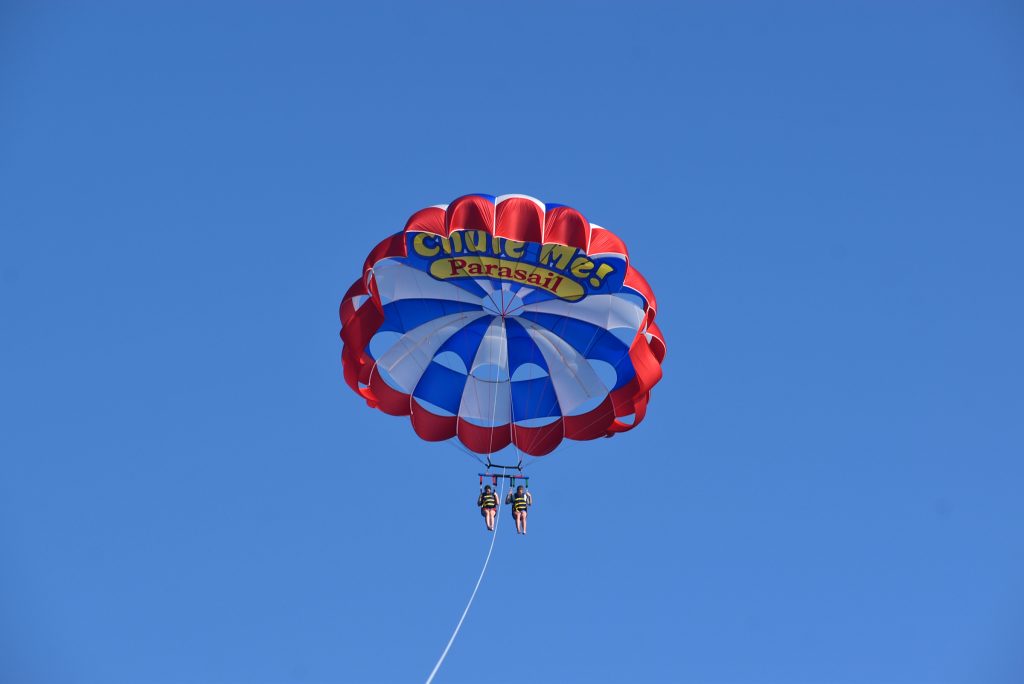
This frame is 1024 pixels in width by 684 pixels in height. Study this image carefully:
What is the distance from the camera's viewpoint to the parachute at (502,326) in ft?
74.8

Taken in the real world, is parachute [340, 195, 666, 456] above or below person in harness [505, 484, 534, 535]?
above

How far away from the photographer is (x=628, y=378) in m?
24.4

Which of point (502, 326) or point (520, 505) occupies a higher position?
point (502, 326)

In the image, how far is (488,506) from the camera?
23562 millimetres

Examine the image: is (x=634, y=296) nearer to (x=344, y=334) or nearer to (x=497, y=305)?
(x=497, y=305)

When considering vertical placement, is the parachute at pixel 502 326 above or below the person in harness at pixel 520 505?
above

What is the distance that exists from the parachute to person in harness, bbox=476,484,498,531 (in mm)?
1424

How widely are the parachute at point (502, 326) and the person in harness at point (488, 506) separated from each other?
4.67 feet

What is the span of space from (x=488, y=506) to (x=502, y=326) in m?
3.85

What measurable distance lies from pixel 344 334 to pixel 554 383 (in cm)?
433

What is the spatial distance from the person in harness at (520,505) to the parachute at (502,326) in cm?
137

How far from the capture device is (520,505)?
23672mm

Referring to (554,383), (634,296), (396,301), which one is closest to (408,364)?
(396,301)

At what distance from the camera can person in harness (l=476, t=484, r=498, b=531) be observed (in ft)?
77.1
